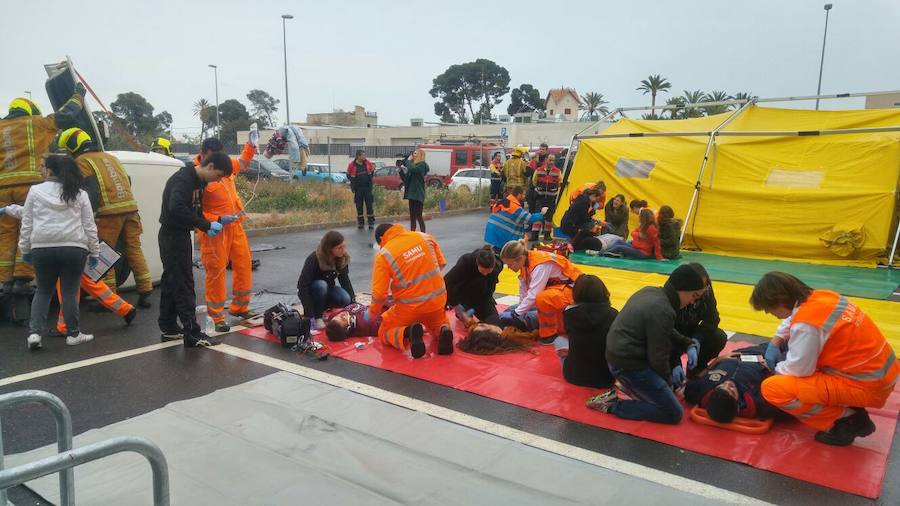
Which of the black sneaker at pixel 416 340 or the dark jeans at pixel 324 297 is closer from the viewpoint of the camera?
the black sneaker at pixel 416 340

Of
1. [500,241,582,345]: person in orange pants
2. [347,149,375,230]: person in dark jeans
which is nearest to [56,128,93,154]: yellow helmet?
[500,241,582,345]: person in orange pants

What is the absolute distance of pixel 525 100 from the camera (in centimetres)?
8906

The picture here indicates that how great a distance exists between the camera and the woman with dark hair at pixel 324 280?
5.89 meters

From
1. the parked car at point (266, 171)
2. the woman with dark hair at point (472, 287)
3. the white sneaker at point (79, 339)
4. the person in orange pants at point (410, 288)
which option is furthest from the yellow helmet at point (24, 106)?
the parked car at point (266, 171)

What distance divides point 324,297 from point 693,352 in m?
3.58

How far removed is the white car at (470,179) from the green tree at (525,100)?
66.2 m

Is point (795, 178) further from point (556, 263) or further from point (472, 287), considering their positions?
point (472, 287)

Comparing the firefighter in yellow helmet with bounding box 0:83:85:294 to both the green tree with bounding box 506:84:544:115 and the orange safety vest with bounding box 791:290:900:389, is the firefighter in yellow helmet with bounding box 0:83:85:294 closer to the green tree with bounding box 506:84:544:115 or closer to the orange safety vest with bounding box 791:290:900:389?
the orange safety vest with bounding box 791:290:900:389

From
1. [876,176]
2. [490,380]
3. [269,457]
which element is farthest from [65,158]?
[876,176]

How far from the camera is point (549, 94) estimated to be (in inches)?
3204

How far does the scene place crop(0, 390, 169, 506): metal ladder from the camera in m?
1.71

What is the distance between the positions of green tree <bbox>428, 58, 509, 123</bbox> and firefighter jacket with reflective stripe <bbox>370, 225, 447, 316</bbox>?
87473 millimetres

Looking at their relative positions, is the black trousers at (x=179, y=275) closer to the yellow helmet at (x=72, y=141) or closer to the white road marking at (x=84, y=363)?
the white road marking at (x=84, y=363)

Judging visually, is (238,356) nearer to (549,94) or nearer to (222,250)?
(222,250)
